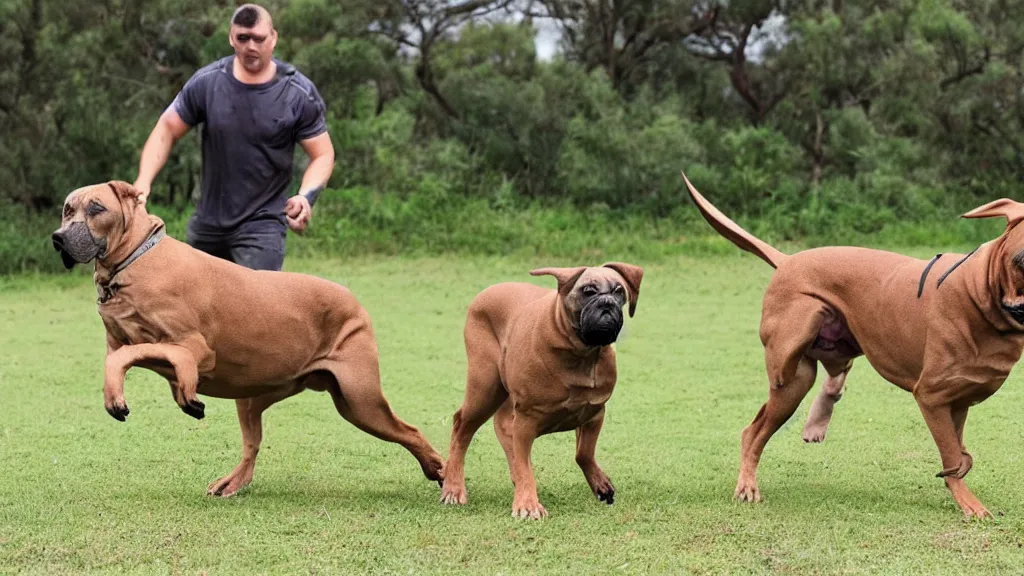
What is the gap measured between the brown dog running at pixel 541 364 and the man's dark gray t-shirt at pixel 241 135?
1322 mm

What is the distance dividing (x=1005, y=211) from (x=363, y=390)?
2.96m

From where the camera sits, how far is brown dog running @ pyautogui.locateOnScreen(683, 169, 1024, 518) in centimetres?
577

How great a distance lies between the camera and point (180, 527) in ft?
18.4

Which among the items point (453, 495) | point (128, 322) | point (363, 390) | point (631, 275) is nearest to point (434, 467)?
point (453, 495)

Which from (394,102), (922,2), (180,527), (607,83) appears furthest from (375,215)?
(180,527)

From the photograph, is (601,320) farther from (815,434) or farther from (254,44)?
(254,44)

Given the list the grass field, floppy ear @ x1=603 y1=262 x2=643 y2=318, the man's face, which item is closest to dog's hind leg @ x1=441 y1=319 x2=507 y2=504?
the grass field

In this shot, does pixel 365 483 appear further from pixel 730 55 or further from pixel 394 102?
pixel 730 55

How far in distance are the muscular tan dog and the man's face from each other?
122 cm

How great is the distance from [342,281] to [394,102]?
4.96 m

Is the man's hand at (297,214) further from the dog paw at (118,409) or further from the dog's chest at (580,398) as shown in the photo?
the dog's chest at (580,398)

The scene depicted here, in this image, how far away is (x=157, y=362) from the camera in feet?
18.2

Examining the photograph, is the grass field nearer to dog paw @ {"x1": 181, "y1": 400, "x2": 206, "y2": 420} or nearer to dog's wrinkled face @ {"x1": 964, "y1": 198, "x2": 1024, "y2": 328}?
dog paw @ {"x1": 181, "y1": 400, "x2": 206, "y2": 420}

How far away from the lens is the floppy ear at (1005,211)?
5699 millimetres
